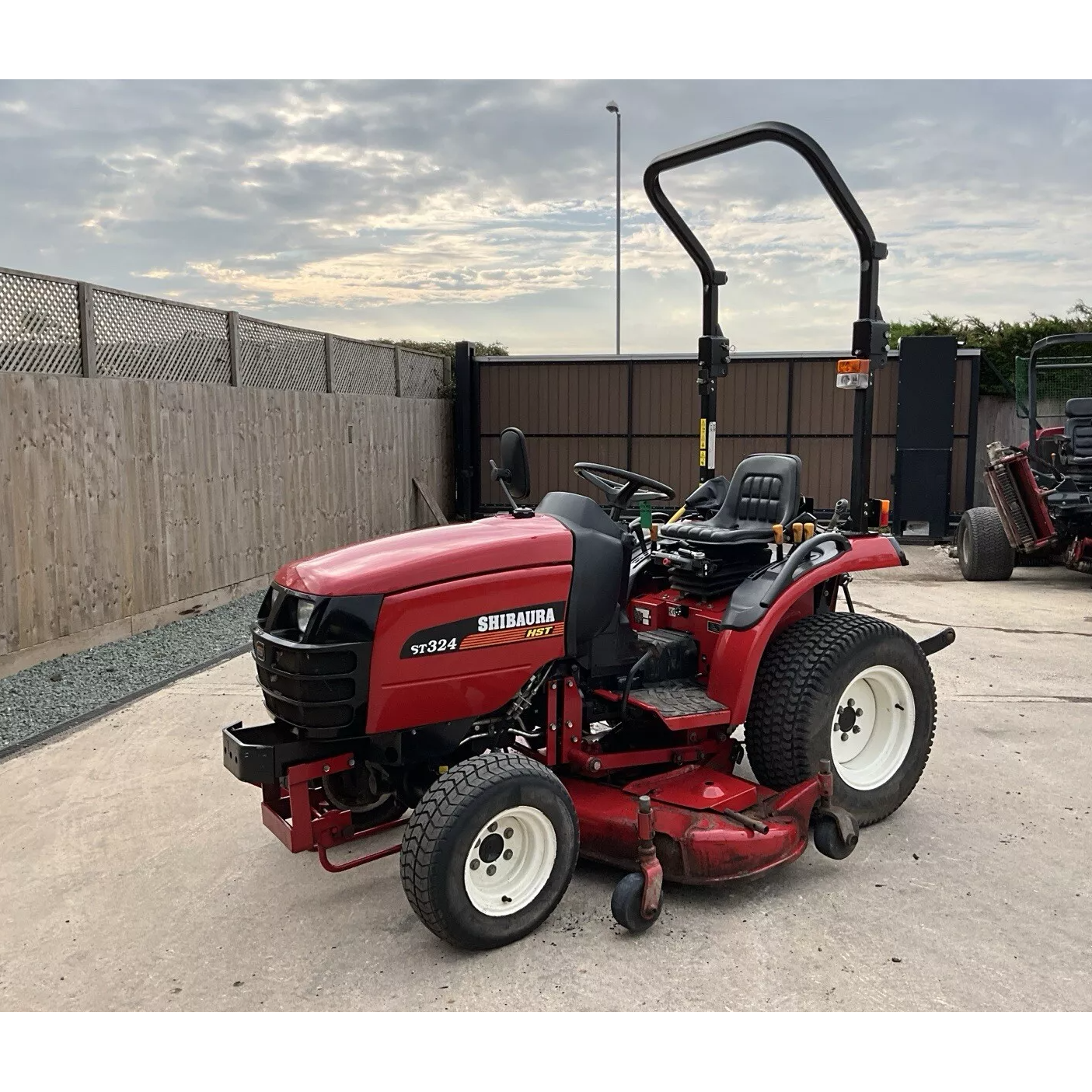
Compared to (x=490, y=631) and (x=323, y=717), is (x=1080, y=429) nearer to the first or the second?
(x=490, y=631)

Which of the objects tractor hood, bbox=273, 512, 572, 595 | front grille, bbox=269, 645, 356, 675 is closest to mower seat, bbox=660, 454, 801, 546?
tractor hood, bbox=273, 512, 572, 595

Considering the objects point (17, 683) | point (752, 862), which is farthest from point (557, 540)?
point (17, 683)

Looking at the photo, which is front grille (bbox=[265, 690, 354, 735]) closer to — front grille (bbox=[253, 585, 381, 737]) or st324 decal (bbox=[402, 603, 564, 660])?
front grille (bbox=[253, 585, 381, 737])

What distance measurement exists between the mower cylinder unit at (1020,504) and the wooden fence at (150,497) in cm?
635

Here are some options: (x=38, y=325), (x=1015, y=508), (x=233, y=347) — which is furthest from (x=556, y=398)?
(x=38, y=325)

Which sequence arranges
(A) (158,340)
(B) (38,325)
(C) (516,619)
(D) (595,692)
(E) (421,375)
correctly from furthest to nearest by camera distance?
(E) (421,375), (A) (158,340), (B) (38,325), (D) (595,692), (C) (516,619)

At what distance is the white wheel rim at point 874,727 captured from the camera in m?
3.76

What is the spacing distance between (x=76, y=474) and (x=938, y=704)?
541 cm

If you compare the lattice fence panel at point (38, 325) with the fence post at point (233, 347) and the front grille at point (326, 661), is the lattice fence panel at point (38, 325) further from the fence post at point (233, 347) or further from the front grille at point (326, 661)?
the front grille at point (326, 661)

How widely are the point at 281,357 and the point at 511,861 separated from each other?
7262 mm

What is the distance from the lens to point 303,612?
2.98m

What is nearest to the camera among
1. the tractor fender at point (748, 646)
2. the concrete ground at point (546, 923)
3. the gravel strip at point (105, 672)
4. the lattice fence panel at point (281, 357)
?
the concrete ground at point (546, 923)

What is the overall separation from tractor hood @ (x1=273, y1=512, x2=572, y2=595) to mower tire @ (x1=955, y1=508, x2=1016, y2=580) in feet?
23.5

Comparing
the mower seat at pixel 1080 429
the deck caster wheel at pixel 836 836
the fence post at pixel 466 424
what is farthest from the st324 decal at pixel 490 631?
the fence post at pixel 466 424
